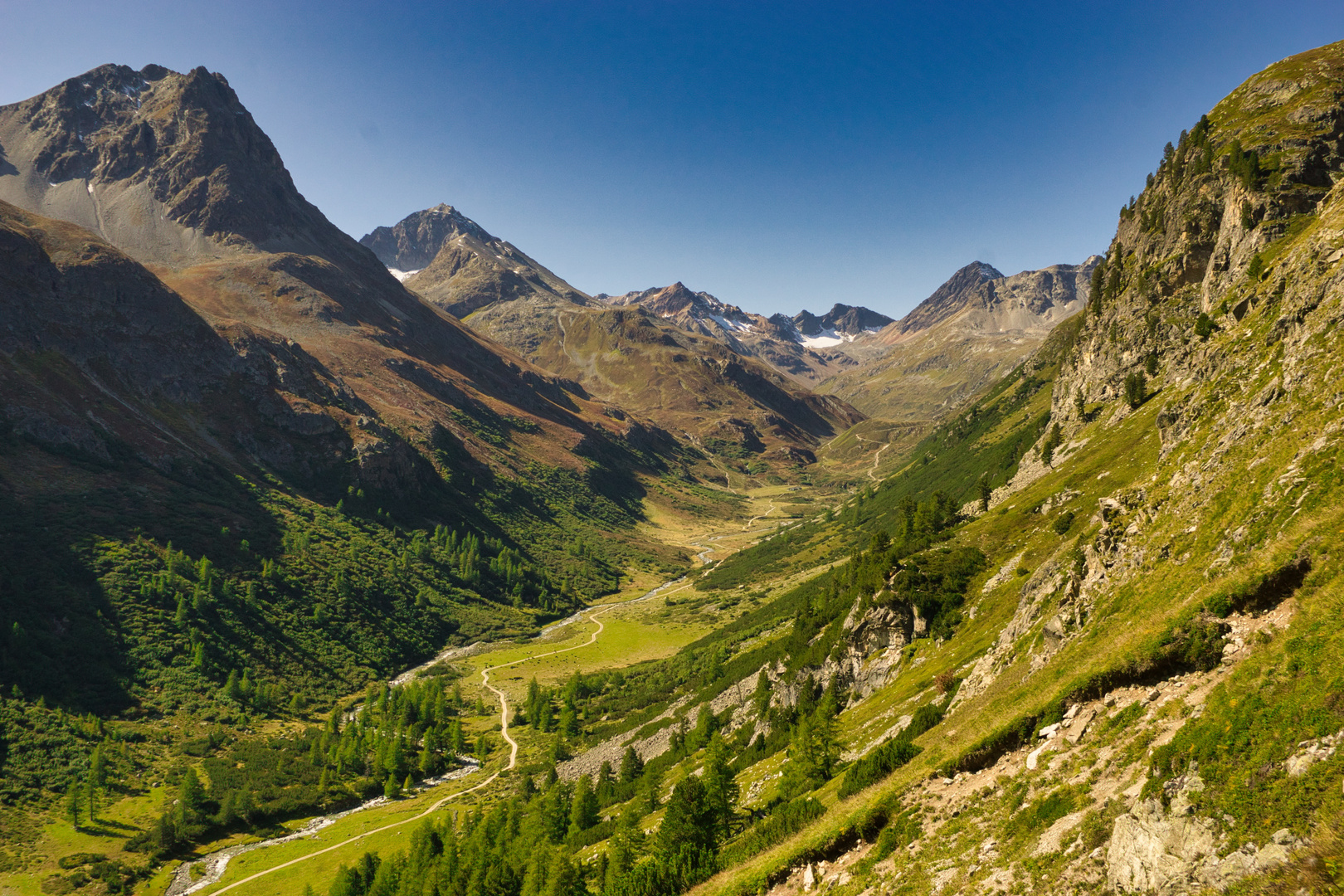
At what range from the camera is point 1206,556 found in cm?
2552

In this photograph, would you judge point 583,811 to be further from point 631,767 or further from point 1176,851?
point 1176,851

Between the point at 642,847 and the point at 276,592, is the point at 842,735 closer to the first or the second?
the point at 642,847

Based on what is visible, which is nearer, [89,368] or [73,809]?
[73,809]

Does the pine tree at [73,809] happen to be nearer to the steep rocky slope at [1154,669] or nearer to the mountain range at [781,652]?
the mountain range at [781,652]

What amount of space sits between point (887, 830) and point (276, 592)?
166 m

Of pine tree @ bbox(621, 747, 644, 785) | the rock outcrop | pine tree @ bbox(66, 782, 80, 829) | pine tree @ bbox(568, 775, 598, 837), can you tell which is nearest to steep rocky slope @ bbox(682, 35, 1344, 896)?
the rock outcrop

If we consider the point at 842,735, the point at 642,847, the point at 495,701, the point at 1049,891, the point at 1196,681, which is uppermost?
the point at 1196,681

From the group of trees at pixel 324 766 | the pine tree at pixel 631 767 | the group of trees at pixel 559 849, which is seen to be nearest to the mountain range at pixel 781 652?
the group of trees at pixel 559 849

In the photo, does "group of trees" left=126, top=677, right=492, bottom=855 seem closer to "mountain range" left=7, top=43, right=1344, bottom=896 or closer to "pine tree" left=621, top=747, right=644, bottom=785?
"mountain range" left=7, top=43, right=1344, bottom=896

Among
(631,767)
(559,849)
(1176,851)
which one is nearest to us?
(1176,851)

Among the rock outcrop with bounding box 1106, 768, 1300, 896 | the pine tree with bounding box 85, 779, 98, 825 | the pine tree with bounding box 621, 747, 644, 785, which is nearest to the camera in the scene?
the rock outcrop with bounding box 1106, 768, 1300, 896

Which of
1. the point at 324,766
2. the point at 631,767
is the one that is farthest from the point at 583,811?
the point at 324,766

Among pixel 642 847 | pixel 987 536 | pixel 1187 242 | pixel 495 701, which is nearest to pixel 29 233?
pixel 495 701

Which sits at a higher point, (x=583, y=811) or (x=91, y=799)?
(x=91, y=799)
